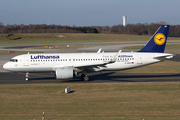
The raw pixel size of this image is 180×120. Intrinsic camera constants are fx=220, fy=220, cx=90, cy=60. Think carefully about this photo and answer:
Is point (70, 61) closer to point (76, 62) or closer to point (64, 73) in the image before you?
point (76, 62)

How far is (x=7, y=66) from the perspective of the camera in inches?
1188

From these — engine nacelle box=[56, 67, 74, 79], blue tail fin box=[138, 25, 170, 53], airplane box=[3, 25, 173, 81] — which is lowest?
engine nacelle box=[56, 67, 74, 79]

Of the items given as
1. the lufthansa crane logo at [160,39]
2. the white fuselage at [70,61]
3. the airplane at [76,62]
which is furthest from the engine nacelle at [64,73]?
the lufthansa crane logo at [160,39]

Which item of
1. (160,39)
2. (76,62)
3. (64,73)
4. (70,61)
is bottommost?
(64,73)

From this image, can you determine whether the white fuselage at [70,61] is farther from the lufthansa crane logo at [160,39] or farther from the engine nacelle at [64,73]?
the lufthansa crane logo at [160,39]

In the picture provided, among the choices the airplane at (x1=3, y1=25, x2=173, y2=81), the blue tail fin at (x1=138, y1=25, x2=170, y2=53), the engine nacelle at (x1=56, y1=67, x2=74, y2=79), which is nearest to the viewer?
the engine nacelle at (x1=56, y1=67, x2=74, y2=79)

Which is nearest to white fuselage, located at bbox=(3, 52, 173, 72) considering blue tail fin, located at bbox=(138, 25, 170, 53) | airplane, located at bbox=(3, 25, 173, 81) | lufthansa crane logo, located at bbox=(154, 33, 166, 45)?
airplane, located at bbox=(3, 25, 173, 81)

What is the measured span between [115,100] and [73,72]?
32.6ft

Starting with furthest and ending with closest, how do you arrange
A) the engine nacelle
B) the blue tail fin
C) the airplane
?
the blue tail fin → the airplane → the engine nacelle

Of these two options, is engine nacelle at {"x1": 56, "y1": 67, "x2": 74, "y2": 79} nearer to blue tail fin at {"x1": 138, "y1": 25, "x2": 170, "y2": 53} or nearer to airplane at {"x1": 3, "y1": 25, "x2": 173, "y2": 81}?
airplane at {"x1": 3, "y1": 25, "x2": 173, "y2": 81}

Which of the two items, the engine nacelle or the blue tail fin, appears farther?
the blue tail fin

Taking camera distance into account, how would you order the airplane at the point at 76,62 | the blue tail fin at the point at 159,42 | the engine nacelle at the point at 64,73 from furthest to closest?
the blue tail fin at the point at 159,42 → the airplane at the point at 76,62 → the engine nacelle at the point at 64,73

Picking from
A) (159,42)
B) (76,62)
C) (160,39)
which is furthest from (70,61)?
(160,39)

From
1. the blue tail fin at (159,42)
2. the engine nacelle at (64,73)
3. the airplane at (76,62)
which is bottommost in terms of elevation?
the engine nacelle at (64,73)
